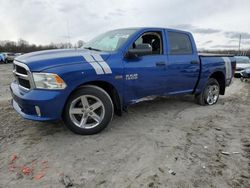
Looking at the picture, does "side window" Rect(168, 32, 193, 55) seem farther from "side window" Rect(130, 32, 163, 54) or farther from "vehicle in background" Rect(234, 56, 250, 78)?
"vehicle in background" Rect(234, 56, 250, 78)

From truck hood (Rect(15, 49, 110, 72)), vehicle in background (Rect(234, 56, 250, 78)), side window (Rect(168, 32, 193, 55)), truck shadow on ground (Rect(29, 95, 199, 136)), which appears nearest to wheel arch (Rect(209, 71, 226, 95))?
truck shadow on ground (Rect(29, 95, 199, 136))

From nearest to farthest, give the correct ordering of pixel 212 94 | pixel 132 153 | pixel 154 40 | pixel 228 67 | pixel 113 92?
pixel 132 153 → pixel 113 92 → pixel 154 40 → pixel 212 94 → pixel 228 67

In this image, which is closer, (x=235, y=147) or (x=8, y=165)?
(x=8, y=165)

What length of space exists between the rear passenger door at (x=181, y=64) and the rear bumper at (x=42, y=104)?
8.08 feet

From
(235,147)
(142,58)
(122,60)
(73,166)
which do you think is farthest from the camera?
(142,58)

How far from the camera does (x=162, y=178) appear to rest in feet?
9.65

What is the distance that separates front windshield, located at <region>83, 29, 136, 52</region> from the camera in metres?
4.70

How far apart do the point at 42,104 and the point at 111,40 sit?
2070mm

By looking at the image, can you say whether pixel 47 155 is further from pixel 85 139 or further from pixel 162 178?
pixel 162 178

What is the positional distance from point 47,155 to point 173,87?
10.1ft

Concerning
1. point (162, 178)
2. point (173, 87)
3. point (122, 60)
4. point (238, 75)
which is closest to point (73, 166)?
point (162, 178)

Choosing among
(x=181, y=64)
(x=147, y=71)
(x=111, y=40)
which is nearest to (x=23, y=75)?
(x=111, y=40)

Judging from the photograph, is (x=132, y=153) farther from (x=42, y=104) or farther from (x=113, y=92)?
(x=42, y=104)

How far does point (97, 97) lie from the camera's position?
163 inches
